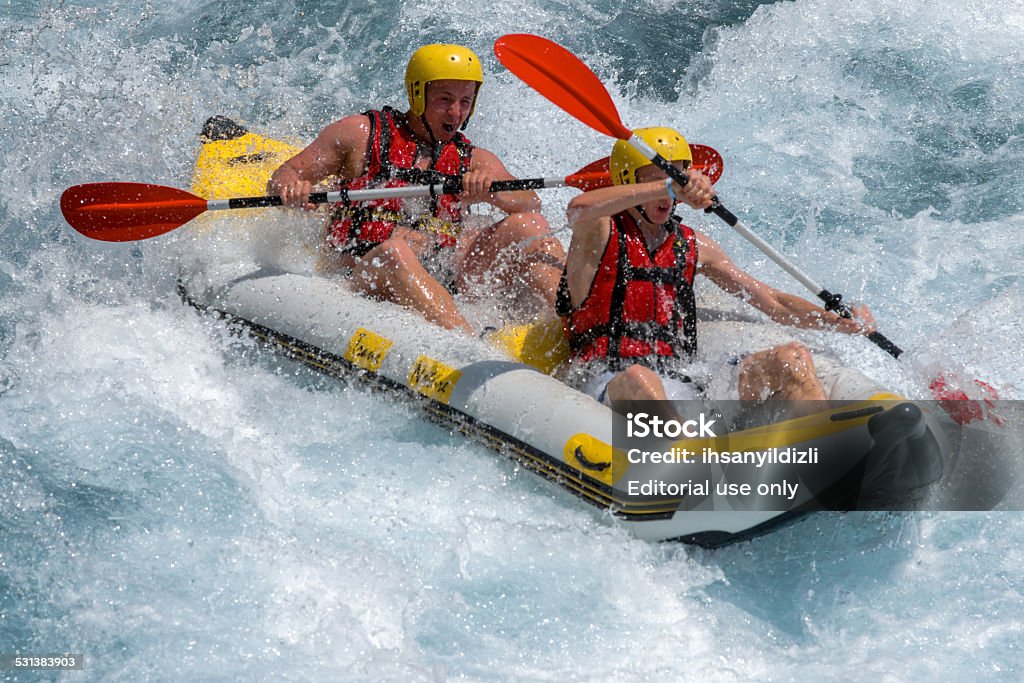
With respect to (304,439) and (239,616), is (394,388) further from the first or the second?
(239,616)

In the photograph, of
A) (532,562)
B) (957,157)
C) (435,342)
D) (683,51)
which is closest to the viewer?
(532,562)

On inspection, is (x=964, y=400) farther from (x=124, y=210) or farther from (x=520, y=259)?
(x=124, y=210)

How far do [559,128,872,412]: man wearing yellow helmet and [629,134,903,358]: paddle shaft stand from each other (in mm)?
61

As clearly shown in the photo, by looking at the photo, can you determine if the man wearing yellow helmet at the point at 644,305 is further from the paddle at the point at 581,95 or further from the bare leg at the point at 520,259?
the bare leg at the point at 520,259

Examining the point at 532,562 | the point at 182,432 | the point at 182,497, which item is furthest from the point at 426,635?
the point at 182,432

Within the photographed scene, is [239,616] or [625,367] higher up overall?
[625,367]

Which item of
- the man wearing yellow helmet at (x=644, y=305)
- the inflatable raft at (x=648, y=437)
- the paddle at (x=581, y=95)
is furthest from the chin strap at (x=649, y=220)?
the inflatable raft at (x=648, y=437)

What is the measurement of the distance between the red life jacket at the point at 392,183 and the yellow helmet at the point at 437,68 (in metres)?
0.18

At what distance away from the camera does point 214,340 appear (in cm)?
490

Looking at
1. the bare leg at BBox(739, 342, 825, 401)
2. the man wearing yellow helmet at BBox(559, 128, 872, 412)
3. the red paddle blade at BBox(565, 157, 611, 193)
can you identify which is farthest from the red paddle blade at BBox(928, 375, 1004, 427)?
the red paddle blade at BBox(565, 157, 611, 193)

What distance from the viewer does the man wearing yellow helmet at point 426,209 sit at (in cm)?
466

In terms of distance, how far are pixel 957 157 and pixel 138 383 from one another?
17.7ft

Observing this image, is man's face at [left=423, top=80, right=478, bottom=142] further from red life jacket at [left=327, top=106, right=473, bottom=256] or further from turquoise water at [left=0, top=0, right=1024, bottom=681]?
turquoise water at [left=0, top=0, right=1024, bottom=681]

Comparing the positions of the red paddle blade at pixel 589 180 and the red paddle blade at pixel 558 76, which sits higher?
the red paddle blade at pixel 558 76
